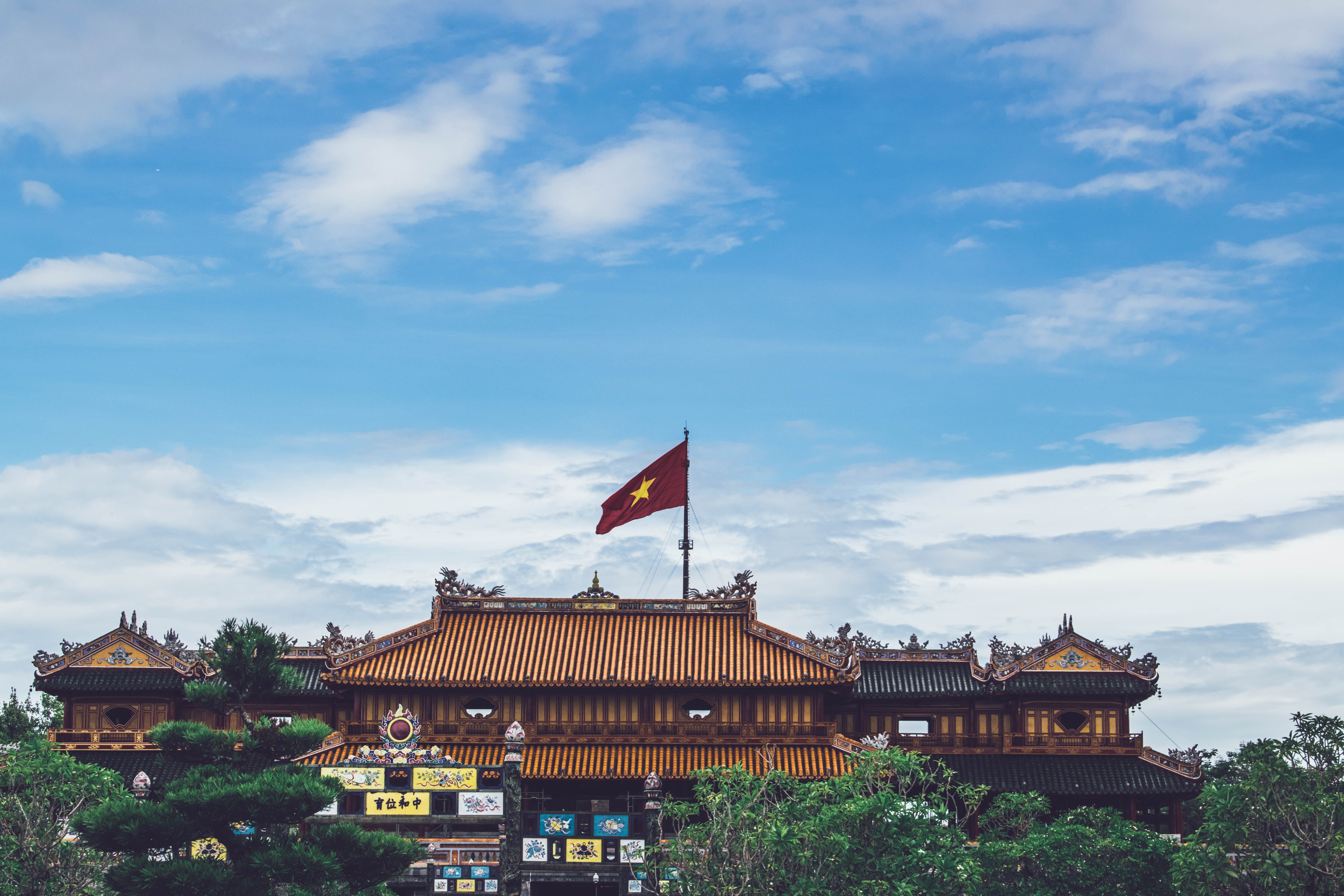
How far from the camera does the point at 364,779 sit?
38.0 meters

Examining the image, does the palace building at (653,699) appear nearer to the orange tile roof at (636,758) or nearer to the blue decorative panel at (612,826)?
the orange tile roof at (636,758)

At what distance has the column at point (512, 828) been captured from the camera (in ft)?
125

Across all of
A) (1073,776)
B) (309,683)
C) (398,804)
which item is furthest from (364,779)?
(1073,776)

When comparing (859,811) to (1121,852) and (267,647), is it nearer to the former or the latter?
(1121,852)

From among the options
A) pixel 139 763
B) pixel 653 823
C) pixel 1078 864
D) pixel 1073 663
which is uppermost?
pixel 1073 663

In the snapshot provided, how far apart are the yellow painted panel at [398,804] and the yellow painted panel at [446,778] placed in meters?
0.31

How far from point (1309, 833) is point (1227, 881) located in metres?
1.90

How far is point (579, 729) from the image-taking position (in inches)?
1816

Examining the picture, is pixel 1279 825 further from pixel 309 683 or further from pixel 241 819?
pixel 309 683

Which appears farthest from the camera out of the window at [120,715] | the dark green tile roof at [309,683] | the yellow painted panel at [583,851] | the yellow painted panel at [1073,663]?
the dark green tile roof at [309,683]

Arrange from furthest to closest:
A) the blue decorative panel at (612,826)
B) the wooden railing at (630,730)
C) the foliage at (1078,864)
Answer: the wooden railing at (630,730) → the blue decorative panel at (612,826) → the foliage at (1078,864)

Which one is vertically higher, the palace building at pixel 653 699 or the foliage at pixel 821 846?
the palace building at pixel 653 699

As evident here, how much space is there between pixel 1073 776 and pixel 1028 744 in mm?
1847

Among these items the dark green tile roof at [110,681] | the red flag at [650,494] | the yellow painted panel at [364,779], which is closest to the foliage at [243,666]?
the yellow painted panel at [364,779]
